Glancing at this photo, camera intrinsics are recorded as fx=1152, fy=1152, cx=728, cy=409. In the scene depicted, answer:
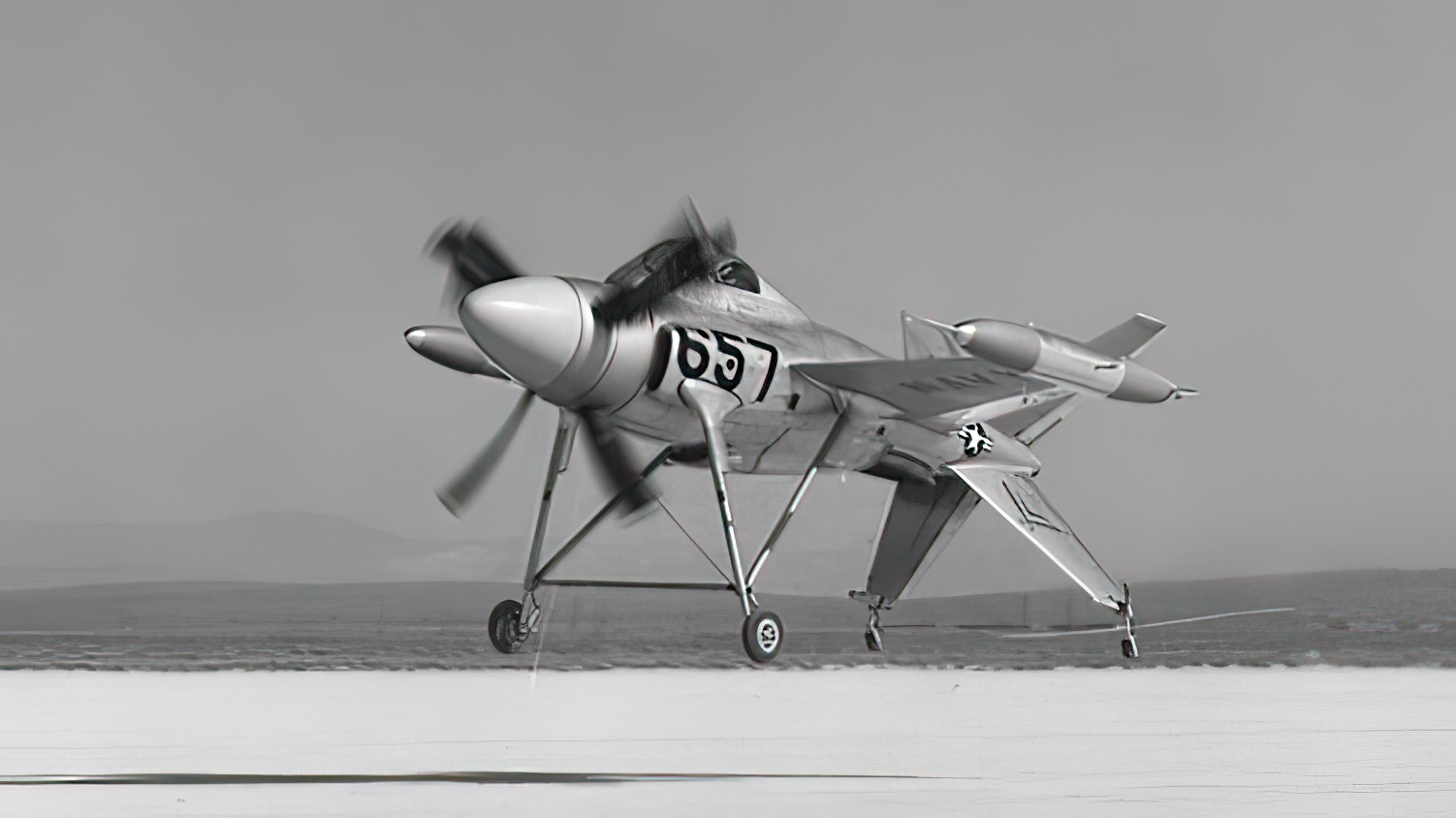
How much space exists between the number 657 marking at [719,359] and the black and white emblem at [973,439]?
383 centimetres

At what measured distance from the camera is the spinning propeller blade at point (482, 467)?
1220cm

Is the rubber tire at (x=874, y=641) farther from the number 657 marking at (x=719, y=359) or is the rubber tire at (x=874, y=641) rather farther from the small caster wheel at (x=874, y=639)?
the number 657 marking at (x=719, y=359)

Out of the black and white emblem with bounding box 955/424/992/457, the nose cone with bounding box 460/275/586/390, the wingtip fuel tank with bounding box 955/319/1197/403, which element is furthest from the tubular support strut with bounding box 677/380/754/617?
the black and white emblem with bounding box 955/424/992/457

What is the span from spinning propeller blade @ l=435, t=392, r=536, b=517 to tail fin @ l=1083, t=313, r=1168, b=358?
658 centimetres

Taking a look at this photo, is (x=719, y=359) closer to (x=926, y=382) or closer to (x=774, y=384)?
(x=774, y=384)

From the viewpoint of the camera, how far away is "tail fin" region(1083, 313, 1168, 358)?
44.0 feet

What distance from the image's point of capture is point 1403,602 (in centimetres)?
2789

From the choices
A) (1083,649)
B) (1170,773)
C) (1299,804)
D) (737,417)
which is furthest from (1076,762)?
(1083,649)

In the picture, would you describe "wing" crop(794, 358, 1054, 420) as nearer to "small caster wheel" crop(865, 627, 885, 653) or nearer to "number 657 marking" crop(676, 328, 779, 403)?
"number 657 marking" crop(676, 328, 779, 403)

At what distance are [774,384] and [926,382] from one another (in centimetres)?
168

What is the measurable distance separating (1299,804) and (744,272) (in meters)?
7.44

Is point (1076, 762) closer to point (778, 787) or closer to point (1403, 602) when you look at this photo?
point (778, 787)

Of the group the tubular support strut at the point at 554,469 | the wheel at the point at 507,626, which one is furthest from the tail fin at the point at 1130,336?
the wheel at the point at 507,626

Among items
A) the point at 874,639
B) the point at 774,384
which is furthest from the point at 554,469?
the point at 874,639
